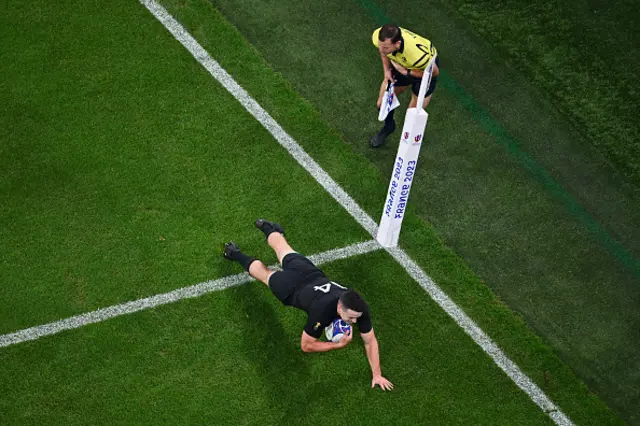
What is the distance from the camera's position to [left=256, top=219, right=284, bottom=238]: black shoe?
34.4ft

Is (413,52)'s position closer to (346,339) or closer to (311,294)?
(311,294)

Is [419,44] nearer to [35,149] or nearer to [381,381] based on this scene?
[381,381]

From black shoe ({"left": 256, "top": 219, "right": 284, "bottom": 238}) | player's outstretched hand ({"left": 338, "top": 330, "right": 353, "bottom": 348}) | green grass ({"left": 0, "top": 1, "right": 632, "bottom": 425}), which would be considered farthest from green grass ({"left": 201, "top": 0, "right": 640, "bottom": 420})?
player's outstretched hand ({"left": 338, "top": 330, "right": 353, "bottom": 348})

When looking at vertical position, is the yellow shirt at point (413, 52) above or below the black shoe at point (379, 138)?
above

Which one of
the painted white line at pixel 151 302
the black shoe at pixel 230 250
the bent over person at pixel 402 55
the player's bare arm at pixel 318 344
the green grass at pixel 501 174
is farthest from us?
the green grass at pixel 501 174

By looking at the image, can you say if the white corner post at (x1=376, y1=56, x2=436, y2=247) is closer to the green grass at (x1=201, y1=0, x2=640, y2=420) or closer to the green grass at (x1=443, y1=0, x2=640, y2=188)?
the green grass at (x1=201, y1=0, x2=640, y2=420)

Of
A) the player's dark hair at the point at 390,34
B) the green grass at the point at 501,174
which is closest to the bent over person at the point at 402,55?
the player's dark hair at the point at 390,34

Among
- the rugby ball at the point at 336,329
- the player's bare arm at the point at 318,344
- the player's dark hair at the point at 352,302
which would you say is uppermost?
the player's dark hair at the point at 352,302

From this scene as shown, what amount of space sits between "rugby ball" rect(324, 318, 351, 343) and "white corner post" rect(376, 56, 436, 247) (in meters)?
1.59

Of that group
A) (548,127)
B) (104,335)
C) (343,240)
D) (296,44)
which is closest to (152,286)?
(104,335)

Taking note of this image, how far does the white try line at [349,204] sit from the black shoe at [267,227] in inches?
43.8

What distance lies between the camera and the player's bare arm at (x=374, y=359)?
31.1 feet

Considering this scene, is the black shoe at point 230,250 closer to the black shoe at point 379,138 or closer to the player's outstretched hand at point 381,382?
the player's outstretched hand at point 381,382

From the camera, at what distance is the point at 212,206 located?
11055mm
